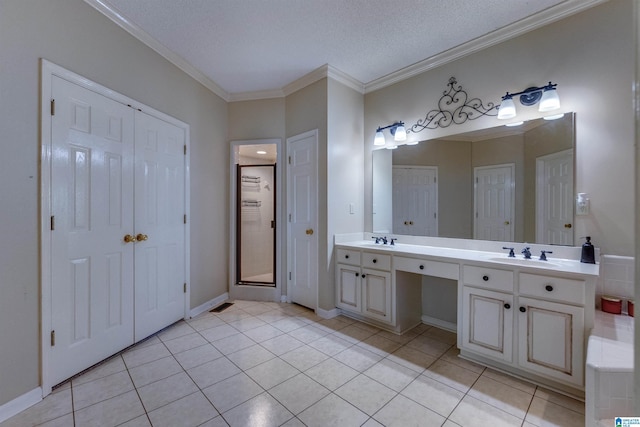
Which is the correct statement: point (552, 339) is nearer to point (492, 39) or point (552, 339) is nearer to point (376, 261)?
point (376, 261)

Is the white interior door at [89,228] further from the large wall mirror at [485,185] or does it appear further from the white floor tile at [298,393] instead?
the large wall mirror at [485,185]

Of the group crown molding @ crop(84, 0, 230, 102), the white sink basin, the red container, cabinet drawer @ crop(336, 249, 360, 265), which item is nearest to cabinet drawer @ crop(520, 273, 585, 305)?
the white sink basin

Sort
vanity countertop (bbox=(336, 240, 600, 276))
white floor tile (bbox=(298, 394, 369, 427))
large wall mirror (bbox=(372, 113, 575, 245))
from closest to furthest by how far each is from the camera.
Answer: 1. white floor tile (bbox=(298, 394, 369, 427))
2. vanity countertop (bbox=(336, 240, 600, 276))
3. large wall mirror (bbox=(372, 113, 575, 245))

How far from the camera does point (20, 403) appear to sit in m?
1.54

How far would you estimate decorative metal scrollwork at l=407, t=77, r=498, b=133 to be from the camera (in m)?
2.40

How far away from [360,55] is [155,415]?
10.7ft

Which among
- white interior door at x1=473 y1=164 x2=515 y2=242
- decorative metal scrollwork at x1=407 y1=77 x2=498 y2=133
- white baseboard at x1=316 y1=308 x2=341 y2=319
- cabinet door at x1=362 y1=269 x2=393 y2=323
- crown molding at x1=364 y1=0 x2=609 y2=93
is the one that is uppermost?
crown molding at x1=364 y1=0 x2=609 y2=93

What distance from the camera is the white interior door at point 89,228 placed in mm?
1748

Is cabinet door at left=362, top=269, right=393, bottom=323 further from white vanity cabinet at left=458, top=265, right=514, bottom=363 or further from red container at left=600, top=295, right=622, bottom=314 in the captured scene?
red container at left=600, top=295, right=622, bottom=314

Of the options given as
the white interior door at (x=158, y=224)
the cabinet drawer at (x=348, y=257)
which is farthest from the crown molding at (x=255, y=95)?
the cabinet drawer at (x=348, y=257)

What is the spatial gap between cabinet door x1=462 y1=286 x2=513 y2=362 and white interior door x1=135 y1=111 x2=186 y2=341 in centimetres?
271

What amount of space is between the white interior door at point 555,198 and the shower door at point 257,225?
10.2 feet

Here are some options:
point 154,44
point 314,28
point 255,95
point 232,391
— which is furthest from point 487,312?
point 154,44

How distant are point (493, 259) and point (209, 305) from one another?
9.98 ft
